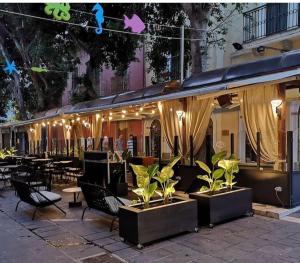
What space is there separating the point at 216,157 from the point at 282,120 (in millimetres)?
1772

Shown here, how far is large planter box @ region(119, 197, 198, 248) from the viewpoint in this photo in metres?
5.25

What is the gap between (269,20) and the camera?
13.1m

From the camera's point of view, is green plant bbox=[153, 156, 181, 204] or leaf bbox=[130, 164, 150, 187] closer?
leaf bbox=[130, 164, 150, 187]

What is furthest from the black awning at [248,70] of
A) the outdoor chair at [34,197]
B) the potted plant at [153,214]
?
the outdoor chair at [34,197]

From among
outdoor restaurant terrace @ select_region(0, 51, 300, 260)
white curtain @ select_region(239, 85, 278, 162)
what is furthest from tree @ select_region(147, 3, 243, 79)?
white curtain @ select_region(239, 85, 278, 162)

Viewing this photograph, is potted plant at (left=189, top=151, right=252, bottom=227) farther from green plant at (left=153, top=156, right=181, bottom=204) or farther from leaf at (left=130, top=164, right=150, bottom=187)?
leaf at (left=130, top=164, right=150, bottom=187)

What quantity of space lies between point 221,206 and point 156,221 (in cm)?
155

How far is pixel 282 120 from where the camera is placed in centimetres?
748

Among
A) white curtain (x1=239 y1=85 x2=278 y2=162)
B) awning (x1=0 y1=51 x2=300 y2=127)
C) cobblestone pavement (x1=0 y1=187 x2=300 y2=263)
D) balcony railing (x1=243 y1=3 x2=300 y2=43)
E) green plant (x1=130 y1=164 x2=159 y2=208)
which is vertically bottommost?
cobblestone pavement (x1=0 y1=187 x2=300 y2=263)

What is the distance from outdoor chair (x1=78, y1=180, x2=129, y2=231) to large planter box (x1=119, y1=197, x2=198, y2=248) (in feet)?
2.32

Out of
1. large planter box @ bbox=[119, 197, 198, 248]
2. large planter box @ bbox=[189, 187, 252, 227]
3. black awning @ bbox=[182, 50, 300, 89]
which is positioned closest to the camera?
large planter box @ bbox=[119, 197, 198, 248]

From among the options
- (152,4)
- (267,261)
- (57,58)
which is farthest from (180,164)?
(57,58)

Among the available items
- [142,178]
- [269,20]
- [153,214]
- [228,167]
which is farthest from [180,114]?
[269,20]

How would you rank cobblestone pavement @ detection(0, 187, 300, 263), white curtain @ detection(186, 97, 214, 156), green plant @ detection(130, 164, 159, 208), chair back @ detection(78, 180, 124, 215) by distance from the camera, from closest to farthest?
1. cobblestone pavement @ detection(0, 187, 300, 263)
2. green plant @ detection(130, 164, 159, 208)
3. chair back @ detection(78, 180, 124, 215)
4. white curtain @ detection(186, 97, 214, 156)
